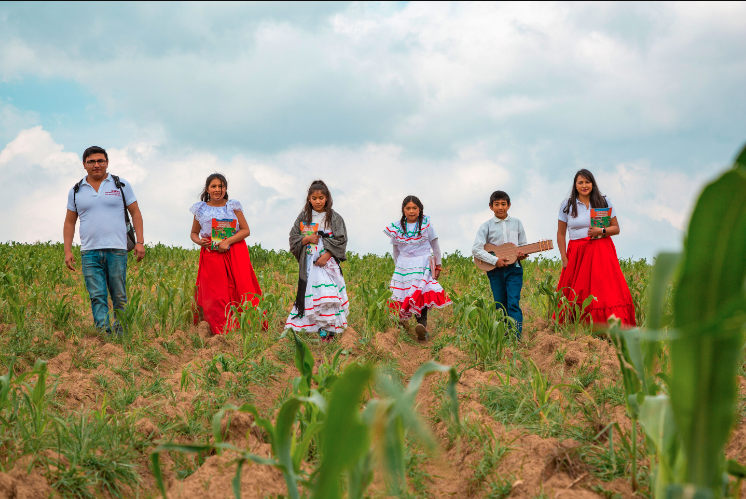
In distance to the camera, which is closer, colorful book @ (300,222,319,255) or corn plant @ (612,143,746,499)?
corn plant @ (612,143,746,499)

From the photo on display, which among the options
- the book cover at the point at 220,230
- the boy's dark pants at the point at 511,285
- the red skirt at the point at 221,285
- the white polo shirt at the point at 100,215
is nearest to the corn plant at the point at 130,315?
the white polo shirt at the point at 100,215

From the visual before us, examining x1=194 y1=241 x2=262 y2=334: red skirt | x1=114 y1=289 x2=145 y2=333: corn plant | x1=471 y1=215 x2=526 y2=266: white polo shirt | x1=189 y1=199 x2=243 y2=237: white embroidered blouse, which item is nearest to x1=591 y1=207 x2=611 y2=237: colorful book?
x1=471 y1=215 x2=526 y2=266: white polo shirt

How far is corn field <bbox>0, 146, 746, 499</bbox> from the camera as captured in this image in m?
1.18

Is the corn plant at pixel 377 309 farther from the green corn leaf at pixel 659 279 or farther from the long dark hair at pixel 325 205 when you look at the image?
the green corn leaf at pixel 659 279

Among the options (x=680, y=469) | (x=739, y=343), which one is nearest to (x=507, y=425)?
(x=680, y=469)

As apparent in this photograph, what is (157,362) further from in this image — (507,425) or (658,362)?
(658,362)

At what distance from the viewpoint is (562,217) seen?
6273 millimetres

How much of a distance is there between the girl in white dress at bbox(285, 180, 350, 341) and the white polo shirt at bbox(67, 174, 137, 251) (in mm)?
1902

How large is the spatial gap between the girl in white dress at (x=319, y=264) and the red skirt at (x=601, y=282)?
258 centimetres

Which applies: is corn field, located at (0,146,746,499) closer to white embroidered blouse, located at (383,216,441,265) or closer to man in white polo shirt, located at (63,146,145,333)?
man in white polo shirt, located at (63,146,145,333)

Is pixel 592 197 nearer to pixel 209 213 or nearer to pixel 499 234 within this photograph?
pixel 499 234

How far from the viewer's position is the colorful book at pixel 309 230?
6008 millimetres

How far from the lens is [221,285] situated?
629cm

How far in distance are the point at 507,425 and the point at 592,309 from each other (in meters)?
3.25
